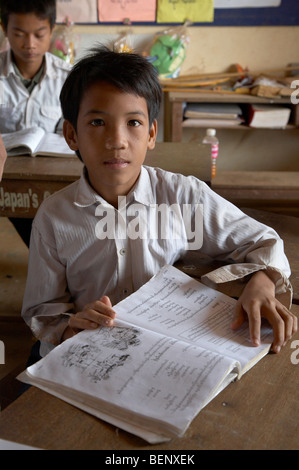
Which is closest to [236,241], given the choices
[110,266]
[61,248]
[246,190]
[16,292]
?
[110,266]

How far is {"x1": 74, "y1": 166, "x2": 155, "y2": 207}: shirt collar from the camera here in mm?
1206

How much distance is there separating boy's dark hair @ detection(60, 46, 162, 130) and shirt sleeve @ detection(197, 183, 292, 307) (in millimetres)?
280

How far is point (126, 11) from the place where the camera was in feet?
12.4

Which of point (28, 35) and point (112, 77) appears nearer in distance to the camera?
point (112, 77)

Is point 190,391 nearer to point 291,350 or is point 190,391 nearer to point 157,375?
point 157,375

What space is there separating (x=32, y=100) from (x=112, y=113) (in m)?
1.91

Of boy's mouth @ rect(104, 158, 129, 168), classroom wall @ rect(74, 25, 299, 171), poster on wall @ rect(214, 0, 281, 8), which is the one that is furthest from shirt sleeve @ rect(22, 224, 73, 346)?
poster on wall @ rect(214, 0, 281, 8)

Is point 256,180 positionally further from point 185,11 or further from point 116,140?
point 116,140

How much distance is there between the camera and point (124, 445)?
648 mm

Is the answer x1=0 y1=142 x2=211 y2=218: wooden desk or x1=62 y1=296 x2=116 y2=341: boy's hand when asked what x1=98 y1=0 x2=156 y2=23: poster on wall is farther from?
x1=62 y1=296 x2=116 y2=341: boy's hand

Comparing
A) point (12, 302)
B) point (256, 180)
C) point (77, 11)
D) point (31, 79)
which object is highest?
point (77, 11)

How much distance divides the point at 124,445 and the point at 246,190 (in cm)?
214

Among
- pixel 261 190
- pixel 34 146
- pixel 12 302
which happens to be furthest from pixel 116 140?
pixel 12 302

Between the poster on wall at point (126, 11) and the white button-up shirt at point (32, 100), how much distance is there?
1.11 m
